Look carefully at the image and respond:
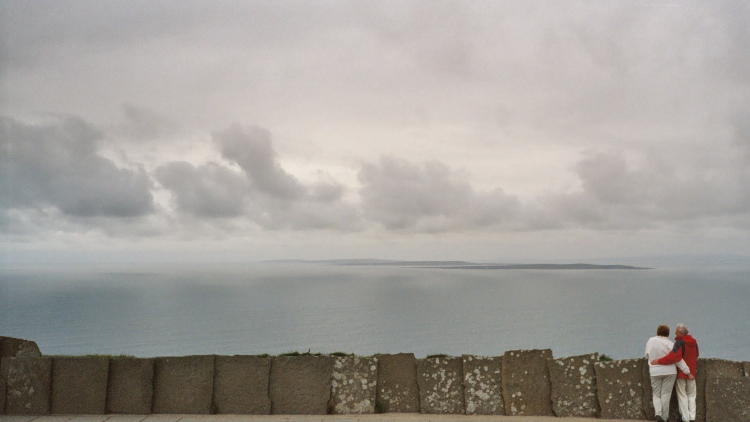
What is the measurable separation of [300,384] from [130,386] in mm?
3114

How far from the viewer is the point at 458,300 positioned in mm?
190375

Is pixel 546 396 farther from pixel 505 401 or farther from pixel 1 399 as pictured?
pixel 1 399

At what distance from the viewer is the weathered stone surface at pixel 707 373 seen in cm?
958

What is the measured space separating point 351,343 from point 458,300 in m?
88.5

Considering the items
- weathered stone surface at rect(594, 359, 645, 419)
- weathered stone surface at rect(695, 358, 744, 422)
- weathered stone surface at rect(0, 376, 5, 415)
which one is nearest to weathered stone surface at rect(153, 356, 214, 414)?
weathered stone surface at rect(0, 376, 5, 415)

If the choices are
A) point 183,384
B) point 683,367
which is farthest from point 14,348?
point 683,367

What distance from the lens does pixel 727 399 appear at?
952 cm

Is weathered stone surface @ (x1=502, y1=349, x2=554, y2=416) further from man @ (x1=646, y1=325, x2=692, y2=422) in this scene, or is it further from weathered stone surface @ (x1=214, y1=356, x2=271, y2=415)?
weathered stone surface @ (x1=214, y1=356, x2=271, y2=415)

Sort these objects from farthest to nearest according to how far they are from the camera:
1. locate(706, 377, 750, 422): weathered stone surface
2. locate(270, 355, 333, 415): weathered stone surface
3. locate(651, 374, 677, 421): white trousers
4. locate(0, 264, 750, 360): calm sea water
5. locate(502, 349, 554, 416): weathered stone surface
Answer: locate(0, 264, 750, 360): calm sea water
locate(270, 355, 333, 415): weathered stone surface
locate(502, 349, 554, 416): weathered stone surface
locate(706, 377, 750, 422): weathered stone surface
locate(651, 374, 677, 421): white trousers

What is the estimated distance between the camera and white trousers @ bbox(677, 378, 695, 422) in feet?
30.4

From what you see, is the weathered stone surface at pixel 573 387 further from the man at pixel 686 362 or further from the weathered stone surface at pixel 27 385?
the weathered stone surface at pixel 27 385

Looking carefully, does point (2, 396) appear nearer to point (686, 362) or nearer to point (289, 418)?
point (289, 418)

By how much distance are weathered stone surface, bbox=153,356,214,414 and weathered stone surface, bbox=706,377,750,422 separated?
9.02 meters

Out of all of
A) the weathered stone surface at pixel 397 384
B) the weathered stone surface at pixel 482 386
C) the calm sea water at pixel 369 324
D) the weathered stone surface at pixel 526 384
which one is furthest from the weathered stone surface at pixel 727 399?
the calm sea water at pixel 369 324
